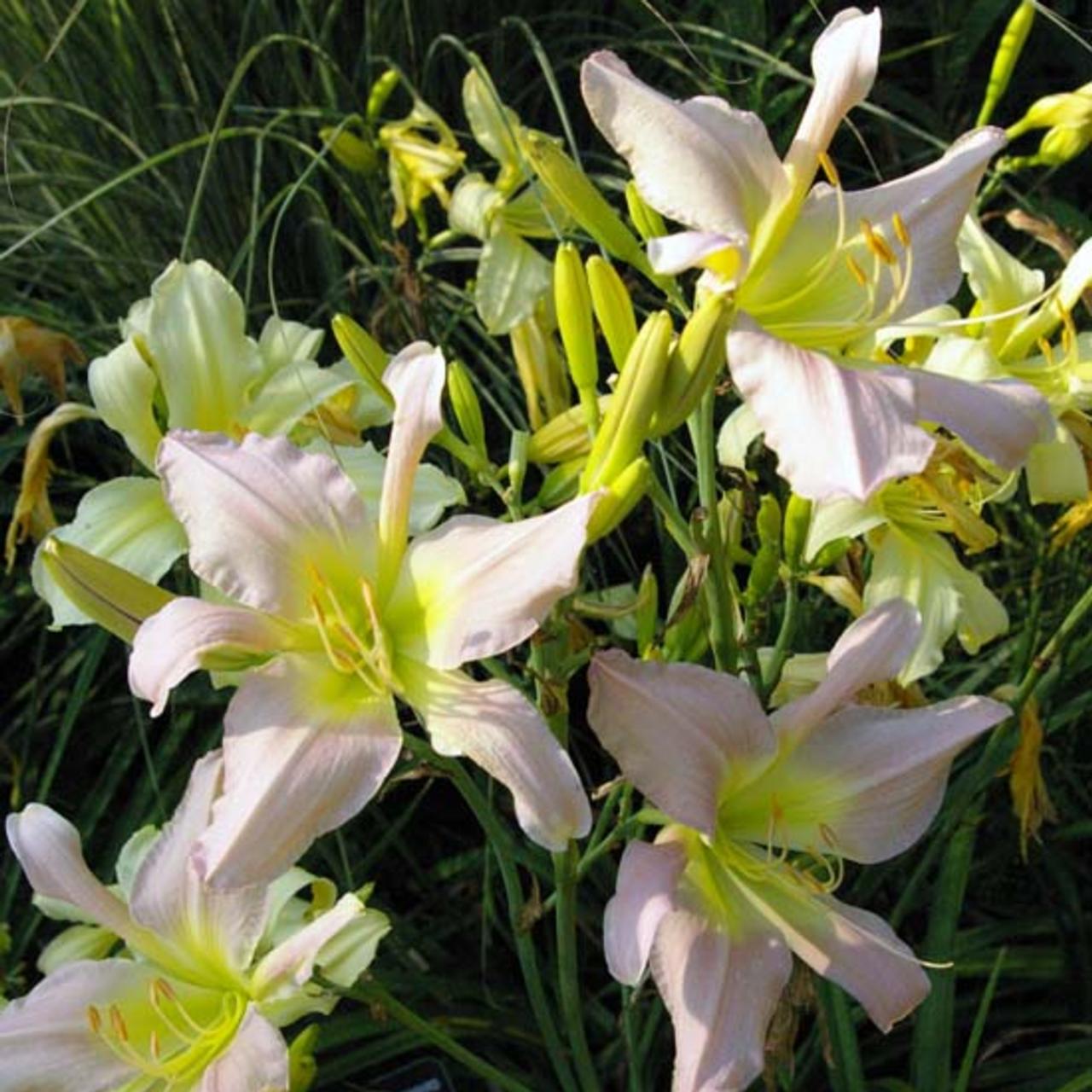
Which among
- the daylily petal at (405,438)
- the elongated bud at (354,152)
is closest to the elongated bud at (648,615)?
the daylily petal at (405,438)

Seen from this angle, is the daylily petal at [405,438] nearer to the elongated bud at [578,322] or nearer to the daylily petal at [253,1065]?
the elongated bud at [578,322]

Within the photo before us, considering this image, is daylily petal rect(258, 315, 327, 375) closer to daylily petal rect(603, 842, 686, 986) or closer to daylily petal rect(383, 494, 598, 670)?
daylily petal rect(383, 494, 598, 670)

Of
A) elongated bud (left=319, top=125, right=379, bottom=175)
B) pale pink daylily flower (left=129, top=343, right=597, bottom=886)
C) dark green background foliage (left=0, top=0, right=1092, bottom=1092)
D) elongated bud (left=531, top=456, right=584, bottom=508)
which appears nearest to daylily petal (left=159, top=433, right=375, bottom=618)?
pale pink daylily flower (left=129, top=343, right=597, bottom=886)

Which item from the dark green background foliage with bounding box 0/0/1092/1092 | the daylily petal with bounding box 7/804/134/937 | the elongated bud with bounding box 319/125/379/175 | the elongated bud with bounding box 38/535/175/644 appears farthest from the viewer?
the elongated bud with bounding box 319/125/379/175

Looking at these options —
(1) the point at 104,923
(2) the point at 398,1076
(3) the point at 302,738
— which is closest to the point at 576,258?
(3) the point at 302,738

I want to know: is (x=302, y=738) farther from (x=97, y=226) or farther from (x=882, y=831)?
(x=97, y=226)

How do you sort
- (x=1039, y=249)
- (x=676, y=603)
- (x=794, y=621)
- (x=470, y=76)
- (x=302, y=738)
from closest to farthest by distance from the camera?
(x=302, y=738)
(x=676, y=603)
(x=794, y=621)
(x=470, y=76)
(x=1039, y=249)
